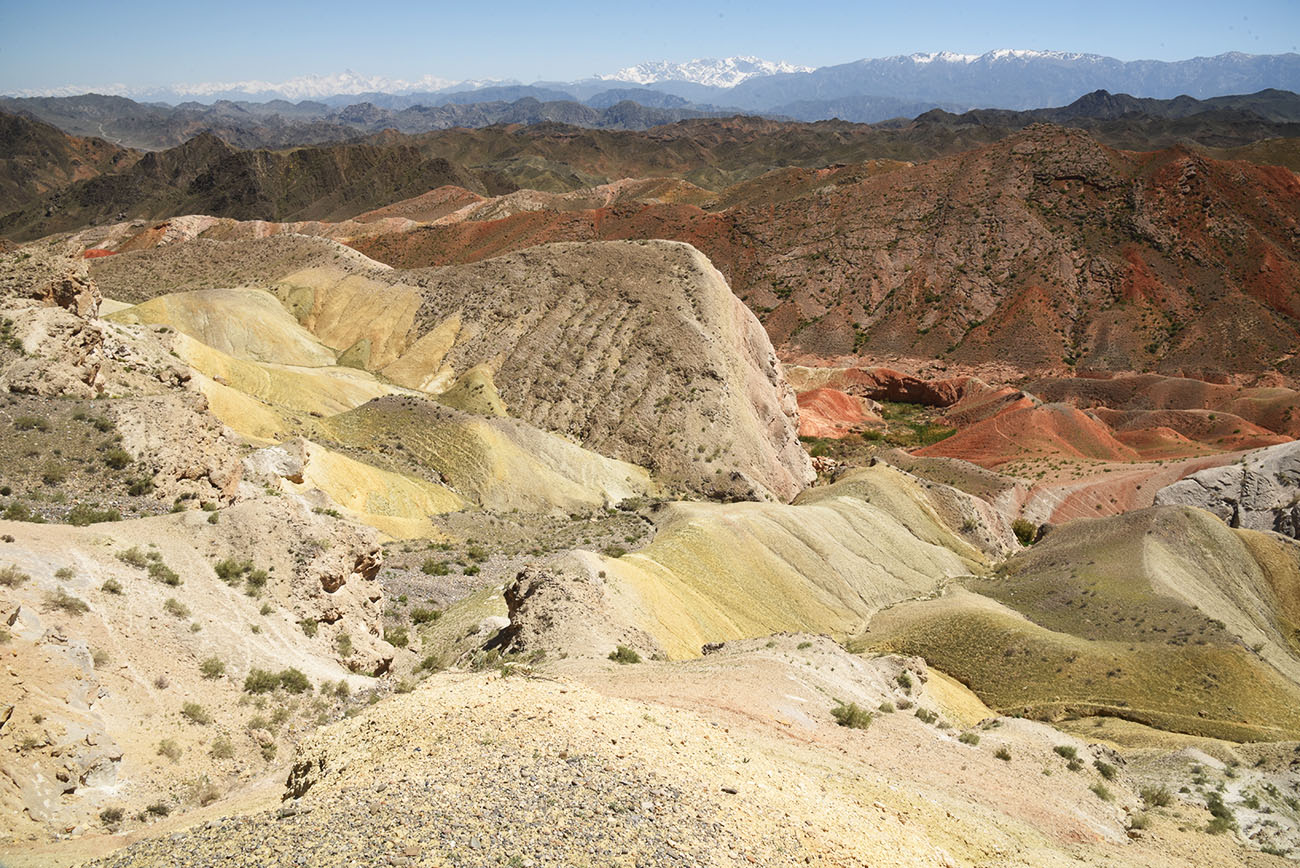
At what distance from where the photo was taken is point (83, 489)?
16.8 meters

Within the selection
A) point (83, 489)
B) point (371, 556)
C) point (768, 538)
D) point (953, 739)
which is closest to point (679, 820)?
point (953, 739)

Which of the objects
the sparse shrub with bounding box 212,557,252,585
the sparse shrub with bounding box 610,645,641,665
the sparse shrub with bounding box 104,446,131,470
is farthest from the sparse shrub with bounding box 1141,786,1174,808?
the sparse shrub with bounding box 104,446,131,470

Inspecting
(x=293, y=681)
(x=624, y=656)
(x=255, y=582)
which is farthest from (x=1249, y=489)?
(x=255, y=582)

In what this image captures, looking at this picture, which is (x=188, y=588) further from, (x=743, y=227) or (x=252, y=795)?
(x=743, y=227)

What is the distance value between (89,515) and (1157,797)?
73.1 ft

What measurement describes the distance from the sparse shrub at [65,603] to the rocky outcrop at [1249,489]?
4589 cm

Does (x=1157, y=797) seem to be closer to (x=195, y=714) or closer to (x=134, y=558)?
(x=195, y=714)

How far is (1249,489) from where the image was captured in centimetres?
3988

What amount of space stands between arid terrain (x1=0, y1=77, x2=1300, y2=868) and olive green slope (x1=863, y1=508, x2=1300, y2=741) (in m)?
0.16

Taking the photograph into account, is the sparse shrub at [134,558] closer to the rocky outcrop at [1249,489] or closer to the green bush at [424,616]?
the green bush at [424,616]

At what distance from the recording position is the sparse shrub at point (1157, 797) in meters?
15.3

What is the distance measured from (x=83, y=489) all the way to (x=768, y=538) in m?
20.2

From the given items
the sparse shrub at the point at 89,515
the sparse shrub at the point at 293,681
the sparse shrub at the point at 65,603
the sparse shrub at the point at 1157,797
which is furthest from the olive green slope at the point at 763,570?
the sparse shrub at the point at 1157,797

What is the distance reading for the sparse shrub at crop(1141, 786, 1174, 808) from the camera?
1534 cm
